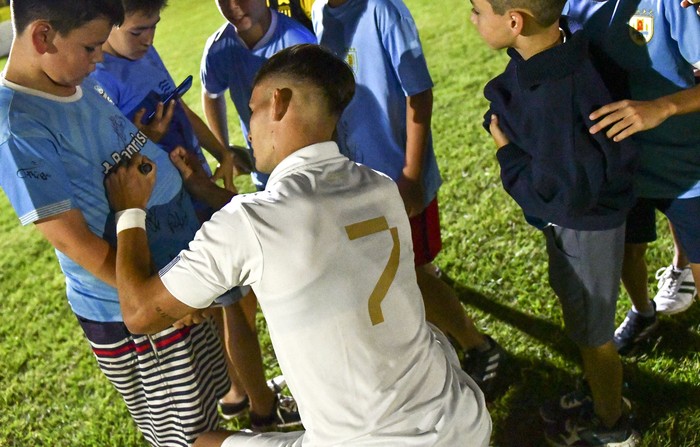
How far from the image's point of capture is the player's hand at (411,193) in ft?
9.07

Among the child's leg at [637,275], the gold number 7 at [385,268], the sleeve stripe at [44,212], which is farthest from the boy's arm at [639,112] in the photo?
the sleeve stripe at [44,212]

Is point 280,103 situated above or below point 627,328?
above

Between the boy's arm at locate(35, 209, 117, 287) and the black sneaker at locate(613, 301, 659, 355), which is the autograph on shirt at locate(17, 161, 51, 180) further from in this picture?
the black sneaker at locate(613, 301, 659, 355)

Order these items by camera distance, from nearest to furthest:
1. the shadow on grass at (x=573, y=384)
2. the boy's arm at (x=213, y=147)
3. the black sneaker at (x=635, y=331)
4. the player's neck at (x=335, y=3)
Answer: the player's neck at (x=335, y=3) < the shadow on grass at (x=573, y=384) < the boy's arm at (x=213, y=147) < the black sneaker at (x=635, y=331)

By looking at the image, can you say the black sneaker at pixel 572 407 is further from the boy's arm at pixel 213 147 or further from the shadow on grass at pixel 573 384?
the boy's arm at pixel 213 147

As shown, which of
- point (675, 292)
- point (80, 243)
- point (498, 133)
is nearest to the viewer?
point (80, 243)

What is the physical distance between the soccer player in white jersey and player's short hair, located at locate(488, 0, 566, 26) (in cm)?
53

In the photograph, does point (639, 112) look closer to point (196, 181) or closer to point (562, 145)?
point (562, 145)

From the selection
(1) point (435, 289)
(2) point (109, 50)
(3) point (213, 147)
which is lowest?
(1) point (435, 289)

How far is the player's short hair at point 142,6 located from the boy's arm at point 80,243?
901 mm

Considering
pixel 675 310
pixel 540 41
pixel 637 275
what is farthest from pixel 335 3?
pixel 675 310

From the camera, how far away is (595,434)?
8.67 ft

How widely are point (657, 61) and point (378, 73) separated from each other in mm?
973

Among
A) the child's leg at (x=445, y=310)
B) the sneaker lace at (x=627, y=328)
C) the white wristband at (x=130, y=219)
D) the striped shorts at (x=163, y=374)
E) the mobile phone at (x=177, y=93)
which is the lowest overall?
the sneaker lace at (x=627, y=328)
